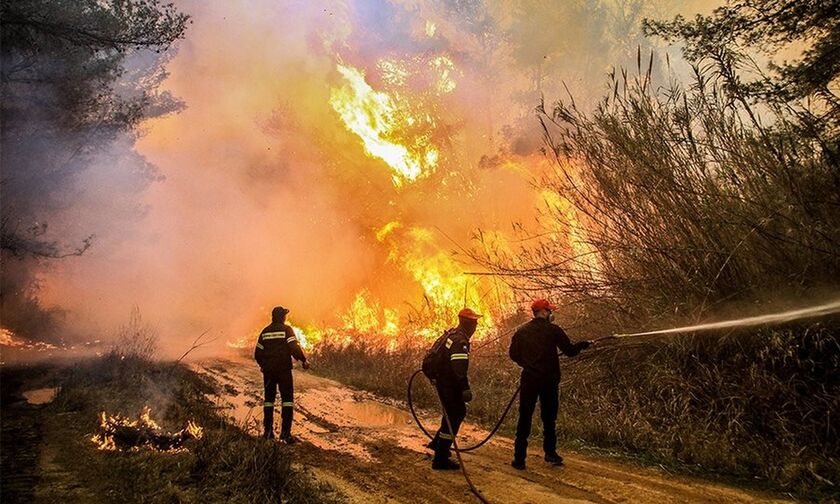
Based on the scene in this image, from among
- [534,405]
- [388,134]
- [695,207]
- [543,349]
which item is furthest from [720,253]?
[388,134]

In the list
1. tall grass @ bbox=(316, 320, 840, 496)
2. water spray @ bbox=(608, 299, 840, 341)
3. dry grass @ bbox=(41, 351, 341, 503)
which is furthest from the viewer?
water spray @ bbox=(608, 299, 840, 341)

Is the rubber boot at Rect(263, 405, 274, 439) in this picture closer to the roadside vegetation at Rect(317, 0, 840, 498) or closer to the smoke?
the roadside vegetation at Rect(317, 0, 840, 498)

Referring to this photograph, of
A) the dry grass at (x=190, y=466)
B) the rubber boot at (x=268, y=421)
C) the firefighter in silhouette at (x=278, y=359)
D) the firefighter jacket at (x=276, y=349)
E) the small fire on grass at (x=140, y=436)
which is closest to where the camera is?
the dry grass at (x=190, y=466)

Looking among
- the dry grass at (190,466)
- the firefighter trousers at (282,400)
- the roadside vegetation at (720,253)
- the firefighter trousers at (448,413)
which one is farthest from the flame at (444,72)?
the firefighter trousers at (448,413)

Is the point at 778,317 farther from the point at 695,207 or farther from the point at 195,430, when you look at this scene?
the point at 195,430

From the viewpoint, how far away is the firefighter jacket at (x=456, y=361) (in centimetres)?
630

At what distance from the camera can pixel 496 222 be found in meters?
18.8

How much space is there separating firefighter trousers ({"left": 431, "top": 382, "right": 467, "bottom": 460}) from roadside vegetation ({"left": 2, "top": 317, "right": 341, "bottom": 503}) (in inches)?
59.7

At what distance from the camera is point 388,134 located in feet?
66.9

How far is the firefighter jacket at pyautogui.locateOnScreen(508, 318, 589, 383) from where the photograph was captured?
6.45 meters

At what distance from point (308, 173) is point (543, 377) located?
2109 centimetres

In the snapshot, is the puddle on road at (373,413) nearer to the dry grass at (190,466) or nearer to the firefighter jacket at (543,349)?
the dry grass at (190,466)

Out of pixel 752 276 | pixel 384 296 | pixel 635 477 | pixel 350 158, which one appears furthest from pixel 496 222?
pixel 635 477

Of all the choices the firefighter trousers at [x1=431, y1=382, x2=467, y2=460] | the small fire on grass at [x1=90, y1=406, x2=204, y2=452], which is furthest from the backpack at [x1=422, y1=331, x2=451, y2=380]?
the small fire on grass at [x1=90, y1=406, x2=204, y2=452]
